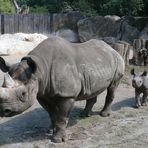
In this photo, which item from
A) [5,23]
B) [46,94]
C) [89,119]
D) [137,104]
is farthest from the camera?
[5,23]

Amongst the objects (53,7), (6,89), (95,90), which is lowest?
(53,7)

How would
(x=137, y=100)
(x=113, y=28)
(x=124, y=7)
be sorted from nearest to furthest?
(x=137, y=100)
(x=113, y=28)
(x=124, y=7)

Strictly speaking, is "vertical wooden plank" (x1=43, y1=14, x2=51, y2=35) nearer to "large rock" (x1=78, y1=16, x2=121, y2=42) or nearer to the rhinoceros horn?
"large rock" (x1=78, y1=16, x2=121, y2=42)

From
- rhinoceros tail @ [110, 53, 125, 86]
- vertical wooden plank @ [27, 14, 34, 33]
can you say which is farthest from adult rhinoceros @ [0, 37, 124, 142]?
vertical wooden plank @ [27, 14, 34, 33]

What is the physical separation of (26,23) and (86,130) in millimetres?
13992

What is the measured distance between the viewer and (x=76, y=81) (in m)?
5.77

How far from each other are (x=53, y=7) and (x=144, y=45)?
14212 millimetres

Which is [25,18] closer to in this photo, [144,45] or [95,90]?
[144,45]

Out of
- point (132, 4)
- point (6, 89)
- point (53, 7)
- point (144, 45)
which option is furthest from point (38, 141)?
point (53, 7)

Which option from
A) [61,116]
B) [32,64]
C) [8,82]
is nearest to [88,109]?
[61,116]

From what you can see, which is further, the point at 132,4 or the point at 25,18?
the point at 132,4

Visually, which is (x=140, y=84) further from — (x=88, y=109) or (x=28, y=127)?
(x=28, y=127)

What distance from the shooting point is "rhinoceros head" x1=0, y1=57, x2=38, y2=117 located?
4961mm

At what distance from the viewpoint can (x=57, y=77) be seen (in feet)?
18.2
